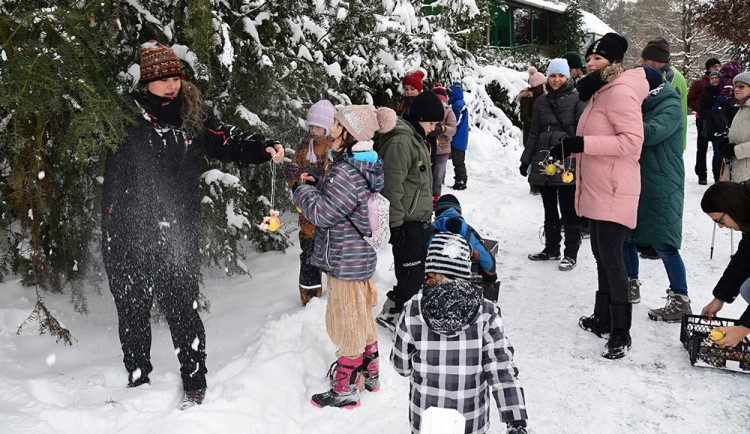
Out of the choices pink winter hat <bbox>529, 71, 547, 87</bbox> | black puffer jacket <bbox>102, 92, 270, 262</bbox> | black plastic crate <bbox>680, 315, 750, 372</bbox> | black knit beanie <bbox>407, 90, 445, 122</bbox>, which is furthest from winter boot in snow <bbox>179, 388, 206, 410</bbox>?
pink winter hat <bbox>529, 71, 547, 87</bbox>

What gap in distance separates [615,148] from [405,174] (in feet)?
5.04

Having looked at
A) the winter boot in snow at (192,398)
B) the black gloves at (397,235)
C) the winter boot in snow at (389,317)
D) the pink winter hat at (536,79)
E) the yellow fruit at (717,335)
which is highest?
the pink winter hat at (536,79)

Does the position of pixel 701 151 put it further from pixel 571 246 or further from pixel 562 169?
pixel 562 169

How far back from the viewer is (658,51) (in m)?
4.82

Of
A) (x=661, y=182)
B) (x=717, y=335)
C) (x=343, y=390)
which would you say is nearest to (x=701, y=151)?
(x=661, y=182)

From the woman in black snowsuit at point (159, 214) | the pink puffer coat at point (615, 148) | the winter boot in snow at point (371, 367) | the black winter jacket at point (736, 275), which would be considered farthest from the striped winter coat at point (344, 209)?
the black winter jacket at point (736, 275)

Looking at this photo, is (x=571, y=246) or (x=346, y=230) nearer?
(x=346, y=230)

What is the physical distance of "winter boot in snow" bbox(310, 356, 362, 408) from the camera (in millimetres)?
3490

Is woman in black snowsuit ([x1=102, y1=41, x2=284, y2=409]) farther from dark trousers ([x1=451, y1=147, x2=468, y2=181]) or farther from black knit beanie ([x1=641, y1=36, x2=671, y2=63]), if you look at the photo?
dark trousers ([x1=451, y1=147, x2=468, y2=181])

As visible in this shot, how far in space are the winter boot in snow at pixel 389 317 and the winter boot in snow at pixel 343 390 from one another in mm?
1005

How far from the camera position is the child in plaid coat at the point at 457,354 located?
88.5 inches

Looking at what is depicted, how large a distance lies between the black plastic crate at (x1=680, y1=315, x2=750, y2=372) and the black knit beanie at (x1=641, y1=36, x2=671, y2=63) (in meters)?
2.33

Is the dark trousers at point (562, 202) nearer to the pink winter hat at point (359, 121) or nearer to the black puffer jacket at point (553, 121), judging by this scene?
the black puffer jacket at point (553, 121)

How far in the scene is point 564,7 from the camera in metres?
27.2
